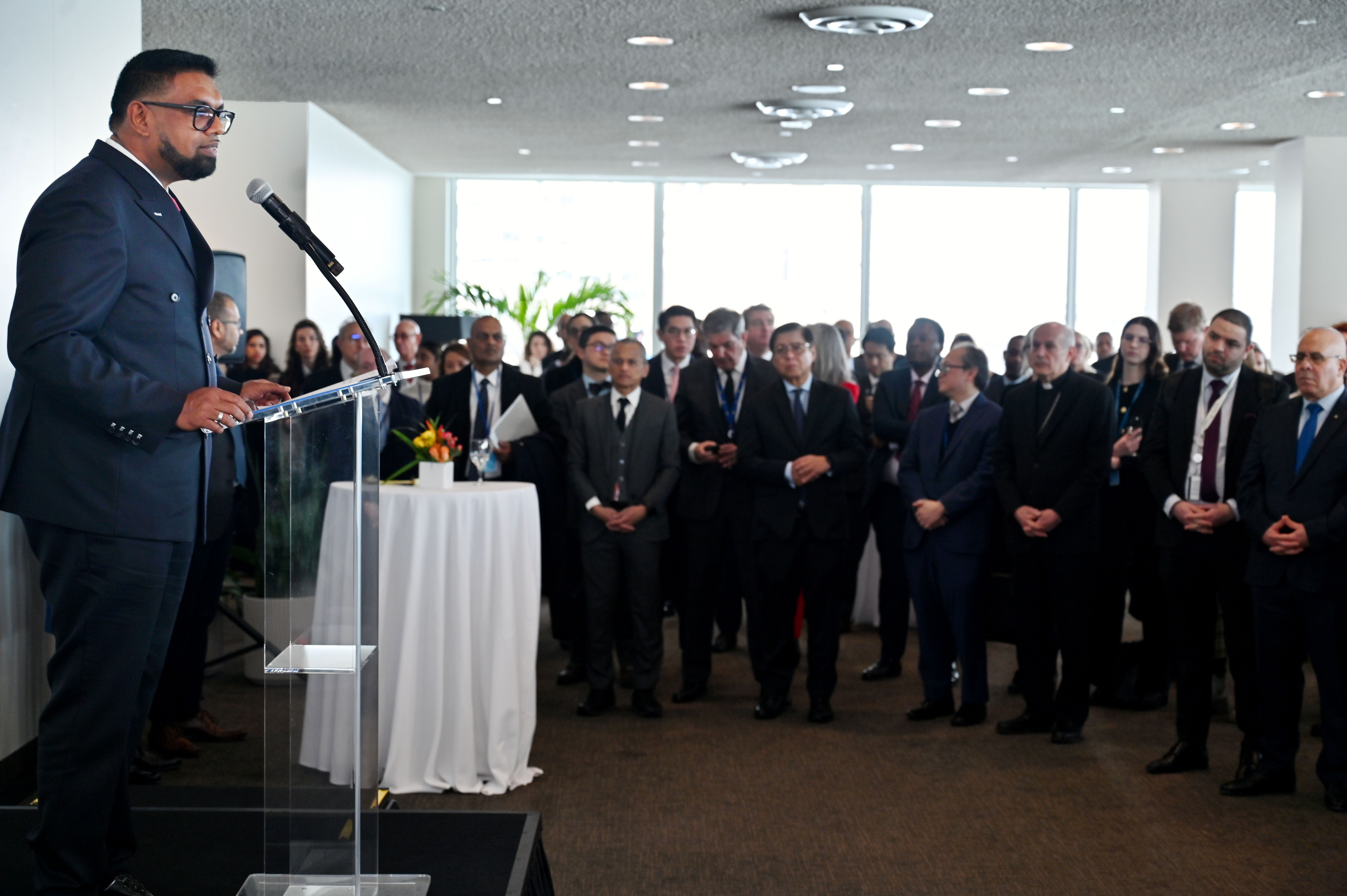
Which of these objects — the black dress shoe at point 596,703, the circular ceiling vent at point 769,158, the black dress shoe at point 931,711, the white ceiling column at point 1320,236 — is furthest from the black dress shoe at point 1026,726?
the circular ceiling vent at point 769,158

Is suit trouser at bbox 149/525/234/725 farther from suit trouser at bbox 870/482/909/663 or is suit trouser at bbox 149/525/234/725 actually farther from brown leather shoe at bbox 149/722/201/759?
suit trouser at bbox 870/482/909/663

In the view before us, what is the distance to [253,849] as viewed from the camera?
118 inches

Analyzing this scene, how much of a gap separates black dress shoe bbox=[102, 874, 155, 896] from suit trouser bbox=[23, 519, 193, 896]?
0.09 metres

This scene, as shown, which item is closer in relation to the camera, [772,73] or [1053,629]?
[1053,629]

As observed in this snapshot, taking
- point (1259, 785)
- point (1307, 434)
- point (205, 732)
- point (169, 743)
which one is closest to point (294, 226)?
point (169, 743)

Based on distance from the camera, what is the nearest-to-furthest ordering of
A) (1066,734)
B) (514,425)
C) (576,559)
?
(1066,734), (514,425), (576,559)

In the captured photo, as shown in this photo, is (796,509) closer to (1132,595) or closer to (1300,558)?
(1132,595)

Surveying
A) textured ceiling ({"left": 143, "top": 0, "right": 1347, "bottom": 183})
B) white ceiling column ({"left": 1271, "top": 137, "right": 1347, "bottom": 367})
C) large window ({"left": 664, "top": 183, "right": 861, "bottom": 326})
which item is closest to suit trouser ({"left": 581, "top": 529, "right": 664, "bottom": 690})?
textured ceiling ({"left": 143, "top": 0, "right": 1347, "bottom": 183})

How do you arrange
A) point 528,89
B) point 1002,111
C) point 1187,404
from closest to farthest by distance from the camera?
point 1187,404, point 528,89, point 1002,111

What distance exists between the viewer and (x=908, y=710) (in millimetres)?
5414

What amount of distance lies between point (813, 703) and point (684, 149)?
9.14 m

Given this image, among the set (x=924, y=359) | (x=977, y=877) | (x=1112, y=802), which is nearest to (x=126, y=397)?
(x=977, y=877)

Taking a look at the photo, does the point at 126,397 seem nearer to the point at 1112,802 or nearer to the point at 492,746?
the point at 492,746

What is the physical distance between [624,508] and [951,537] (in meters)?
1.38
